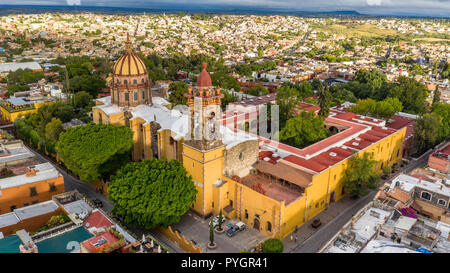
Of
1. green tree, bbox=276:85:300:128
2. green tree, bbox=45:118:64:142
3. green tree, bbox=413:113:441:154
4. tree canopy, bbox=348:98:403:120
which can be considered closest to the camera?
green tree, bbox=45:118:64:142

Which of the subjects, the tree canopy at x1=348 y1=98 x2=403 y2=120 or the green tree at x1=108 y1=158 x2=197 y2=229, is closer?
the green tree at x1=108 y1=158 x2=197 y2=229

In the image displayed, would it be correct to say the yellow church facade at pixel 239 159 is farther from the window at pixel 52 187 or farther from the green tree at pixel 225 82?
the green tree at pixel 225 82

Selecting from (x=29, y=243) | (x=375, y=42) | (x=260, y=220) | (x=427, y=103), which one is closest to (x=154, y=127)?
(x=260, y=220)

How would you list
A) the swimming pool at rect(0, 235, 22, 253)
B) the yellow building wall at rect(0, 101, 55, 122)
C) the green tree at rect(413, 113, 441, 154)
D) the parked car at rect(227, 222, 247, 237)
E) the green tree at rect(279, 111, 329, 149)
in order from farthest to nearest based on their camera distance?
the yellow building wall at rect(0, 101, 55, 122) < the green tree at rect(413, 113, 441, 154) < the green tree at rect(279, 111, 329, 149) < the parked car at rect(227, 222, 247, 237) < the swimming pool at rect(0, 235, 22, 253)

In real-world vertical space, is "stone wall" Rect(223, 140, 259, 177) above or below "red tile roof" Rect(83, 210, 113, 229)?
above

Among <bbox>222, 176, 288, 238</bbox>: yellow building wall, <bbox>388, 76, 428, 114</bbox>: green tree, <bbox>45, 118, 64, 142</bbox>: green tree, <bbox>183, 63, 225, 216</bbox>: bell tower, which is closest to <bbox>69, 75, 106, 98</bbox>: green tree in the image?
<bbox>45, 118, 64, 142</bbox>: green tree

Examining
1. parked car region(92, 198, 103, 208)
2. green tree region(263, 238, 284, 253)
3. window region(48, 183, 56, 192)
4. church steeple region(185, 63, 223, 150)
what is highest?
church steeple region(185, 63, 223, 150)

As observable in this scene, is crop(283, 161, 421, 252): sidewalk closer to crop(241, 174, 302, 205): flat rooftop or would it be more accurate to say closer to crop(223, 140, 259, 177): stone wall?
crop(241, 174, 302, 205): flat rooftop
